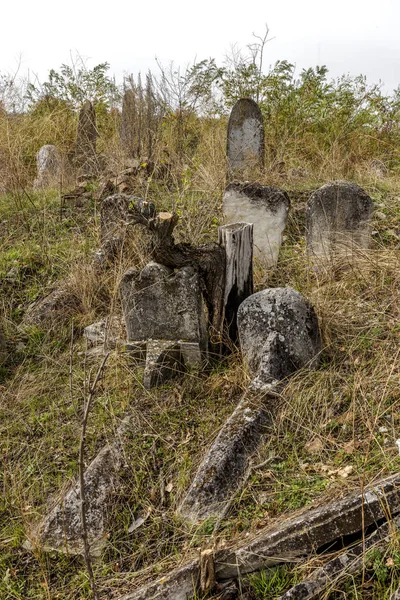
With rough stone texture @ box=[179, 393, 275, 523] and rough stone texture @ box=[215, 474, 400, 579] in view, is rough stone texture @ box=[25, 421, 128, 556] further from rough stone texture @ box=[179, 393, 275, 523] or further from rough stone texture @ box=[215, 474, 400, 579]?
rough stone texture @ box=[215, 474, 400, 579]

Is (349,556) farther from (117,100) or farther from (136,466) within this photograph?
(117,100)

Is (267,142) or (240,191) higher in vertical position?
(267,142)

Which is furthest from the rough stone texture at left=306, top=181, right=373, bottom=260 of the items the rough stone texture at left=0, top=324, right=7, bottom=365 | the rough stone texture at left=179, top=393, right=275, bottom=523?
the rough stone texture at left=0, top=324, right=7, bottom=365

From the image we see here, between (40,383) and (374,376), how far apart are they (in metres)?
2.52

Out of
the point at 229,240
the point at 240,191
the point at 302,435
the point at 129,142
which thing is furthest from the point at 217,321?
the point at 129,142

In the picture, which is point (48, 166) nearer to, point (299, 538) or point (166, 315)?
point (166, 315)

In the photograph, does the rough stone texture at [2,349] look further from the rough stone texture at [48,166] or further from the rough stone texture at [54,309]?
the rough stone texture at [48,166]

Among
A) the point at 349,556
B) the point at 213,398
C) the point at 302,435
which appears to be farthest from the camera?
the point at 213,398

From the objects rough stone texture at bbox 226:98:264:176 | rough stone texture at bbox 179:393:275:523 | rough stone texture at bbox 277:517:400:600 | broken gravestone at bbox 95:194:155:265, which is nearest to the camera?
rough stone texture at bbox 277:517:400:600

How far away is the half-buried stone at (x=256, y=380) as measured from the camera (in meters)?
3.18

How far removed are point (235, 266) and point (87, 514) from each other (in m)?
2.05

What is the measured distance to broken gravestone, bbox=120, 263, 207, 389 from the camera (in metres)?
4.24

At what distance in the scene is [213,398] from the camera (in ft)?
13.2

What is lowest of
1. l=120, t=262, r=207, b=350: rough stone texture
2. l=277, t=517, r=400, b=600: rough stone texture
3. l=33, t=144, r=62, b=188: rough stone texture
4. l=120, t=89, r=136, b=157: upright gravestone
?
l=277, t=517, r=400, b=600: rough stone texture
